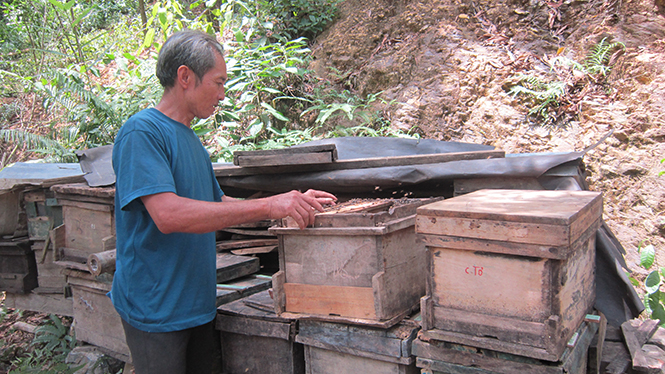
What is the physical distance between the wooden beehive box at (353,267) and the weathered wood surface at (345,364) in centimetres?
21

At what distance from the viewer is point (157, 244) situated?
1954 millimetres

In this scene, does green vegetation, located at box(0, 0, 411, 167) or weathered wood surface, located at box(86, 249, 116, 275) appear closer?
weathered wood surface, located at box(86, 249, 116, 275)

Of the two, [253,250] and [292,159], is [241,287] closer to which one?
[253,250]

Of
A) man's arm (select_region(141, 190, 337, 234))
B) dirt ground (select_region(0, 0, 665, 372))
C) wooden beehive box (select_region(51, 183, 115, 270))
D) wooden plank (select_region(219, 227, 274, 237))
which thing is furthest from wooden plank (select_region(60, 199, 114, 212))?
dirt ground (select_region(0, 0, 665, 372))

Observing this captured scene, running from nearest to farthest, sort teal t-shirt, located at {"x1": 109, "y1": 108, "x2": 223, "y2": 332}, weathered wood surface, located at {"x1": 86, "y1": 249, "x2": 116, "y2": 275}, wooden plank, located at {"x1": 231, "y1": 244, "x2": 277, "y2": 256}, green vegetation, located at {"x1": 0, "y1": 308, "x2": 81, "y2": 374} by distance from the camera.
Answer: teal t-shirt, located at {"x1": 109, "y1": 108, "x2": 223, "y2": 332}, weathered wood surface, located at {"x1": 86, "y1": 249, "x2": 116, "y2": 275}, wooden plank, located at {"x1": 231, "y1": 244, "x2": 277, "y2": 256}, green vegetation, located at {"x1": 0, "y1": 308, "x2": 81, "y2": 374}

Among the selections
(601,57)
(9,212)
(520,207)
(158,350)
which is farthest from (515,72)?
(9,212)

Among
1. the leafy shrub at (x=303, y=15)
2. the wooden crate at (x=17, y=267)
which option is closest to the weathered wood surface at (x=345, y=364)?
the wooden crate at (x=17, y=267)

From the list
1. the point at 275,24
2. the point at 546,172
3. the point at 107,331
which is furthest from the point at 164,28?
the point at 546,172

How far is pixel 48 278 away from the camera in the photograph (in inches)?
153

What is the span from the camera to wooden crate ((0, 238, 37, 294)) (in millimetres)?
3936

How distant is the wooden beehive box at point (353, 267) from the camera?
200 cm

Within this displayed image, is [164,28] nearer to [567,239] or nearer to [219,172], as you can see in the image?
[219,172]

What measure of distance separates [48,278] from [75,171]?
0.98 meters

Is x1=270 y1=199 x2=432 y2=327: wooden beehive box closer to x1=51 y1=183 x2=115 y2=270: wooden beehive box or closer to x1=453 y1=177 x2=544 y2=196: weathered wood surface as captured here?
x1=453 y1=177 x2=544 y2=196: weathered wood surface
